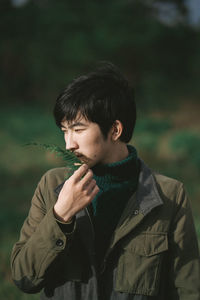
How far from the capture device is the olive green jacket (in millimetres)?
2309

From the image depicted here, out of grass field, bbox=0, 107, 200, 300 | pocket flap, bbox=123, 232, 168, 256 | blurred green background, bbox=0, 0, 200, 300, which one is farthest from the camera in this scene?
blurred green background, bbox=0, 0, 200, 300

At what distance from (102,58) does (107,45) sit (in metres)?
0.87

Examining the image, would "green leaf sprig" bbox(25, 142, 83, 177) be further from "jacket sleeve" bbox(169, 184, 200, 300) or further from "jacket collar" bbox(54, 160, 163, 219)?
"jacket sleeve" bbox(169, 184, 200, 300)

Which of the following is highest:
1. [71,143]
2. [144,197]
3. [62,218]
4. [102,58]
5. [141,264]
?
[102,58]

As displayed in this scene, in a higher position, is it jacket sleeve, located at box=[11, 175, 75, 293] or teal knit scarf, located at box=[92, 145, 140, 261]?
teal knit scarf, located at box=[92, 145, 140, 261]

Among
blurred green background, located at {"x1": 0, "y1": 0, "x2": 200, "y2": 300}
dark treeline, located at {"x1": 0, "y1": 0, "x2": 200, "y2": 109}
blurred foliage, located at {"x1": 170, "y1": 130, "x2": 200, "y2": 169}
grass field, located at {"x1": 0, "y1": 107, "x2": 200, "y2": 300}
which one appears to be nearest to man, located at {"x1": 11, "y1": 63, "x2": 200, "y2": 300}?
grass field, located at {"x1": 0, "y1": 107, "x2": 200, "y2": 300}

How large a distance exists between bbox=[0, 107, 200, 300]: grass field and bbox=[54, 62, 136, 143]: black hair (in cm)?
163

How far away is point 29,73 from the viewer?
84.3 ft

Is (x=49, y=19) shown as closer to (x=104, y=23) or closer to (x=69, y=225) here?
(x=104, y=23)

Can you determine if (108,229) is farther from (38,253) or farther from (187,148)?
(187,148)

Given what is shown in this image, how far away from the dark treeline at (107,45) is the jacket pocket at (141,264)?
61.7 ft

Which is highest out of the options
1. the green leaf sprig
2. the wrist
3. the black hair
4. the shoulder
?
the black hair

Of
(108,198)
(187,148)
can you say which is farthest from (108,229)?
(187,148)

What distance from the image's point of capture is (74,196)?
83.5 inches
